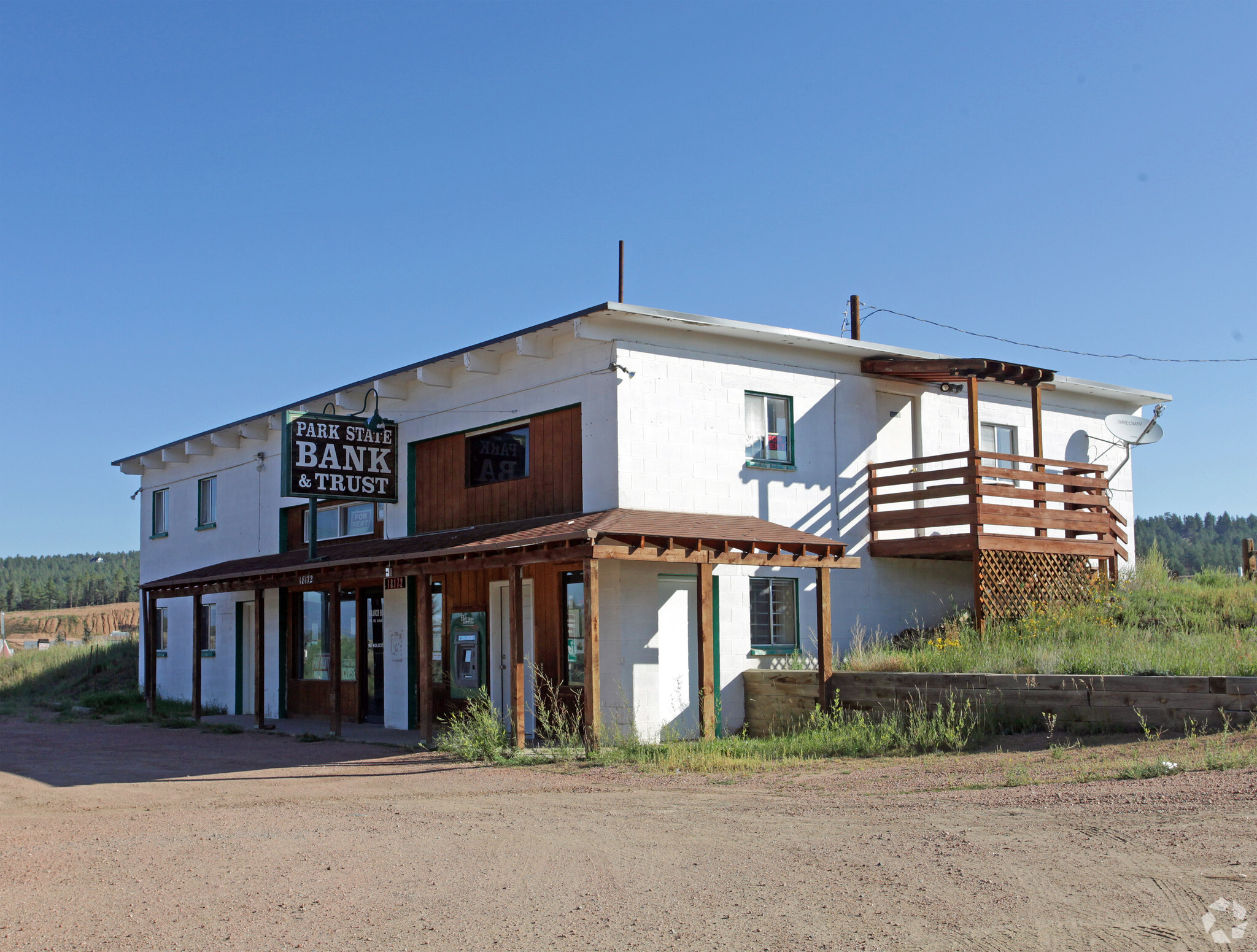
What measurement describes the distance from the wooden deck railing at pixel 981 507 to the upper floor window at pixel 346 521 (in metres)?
9.36

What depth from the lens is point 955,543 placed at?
18297mm

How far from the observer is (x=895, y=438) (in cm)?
2020

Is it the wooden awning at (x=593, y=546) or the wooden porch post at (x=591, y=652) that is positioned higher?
the wooden awning at (x=593, y=546)

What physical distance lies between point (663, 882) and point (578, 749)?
7433mm

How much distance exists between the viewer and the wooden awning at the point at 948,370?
62.0 feet

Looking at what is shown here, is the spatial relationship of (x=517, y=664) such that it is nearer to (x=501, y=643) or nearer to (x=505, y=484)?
(x=501, y=643)

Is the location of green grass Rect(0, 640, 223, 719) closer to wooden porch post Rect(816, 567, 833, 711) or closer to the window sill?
the window sill

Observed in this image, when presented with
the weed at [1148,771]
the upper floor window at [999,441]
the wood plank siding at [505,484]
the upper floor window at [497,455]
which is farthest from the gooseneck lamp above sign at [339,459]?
the weed at [1148,771]

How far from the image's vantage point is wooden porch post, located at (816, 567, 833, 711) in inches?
634

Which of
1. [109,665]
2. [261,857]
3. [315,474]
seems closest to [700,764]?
[261,857]

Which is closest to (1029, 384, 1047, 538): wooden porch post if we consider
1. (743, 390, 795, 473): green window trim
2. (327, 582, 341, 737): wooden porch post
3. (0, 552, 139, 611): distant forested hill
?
(743, 390, 795, 473): green window trim

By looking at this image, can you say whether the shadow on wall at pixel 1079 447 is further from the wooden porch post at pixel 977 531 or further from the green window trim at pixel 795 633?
the green window trim at pixel 795 633

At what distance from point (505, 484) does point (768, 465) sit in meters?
4.23

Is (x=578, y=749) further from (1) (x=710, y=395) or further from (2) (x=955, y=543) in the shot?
(2) (x=955, y=543)
